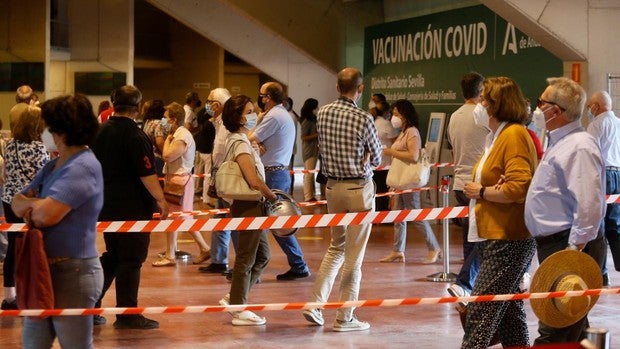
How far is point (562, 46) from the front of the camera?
13.3 meters

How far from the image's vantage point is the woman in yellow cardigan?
6160mm

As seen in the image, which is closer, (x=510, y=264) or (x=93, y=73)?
(x=510, y=264)

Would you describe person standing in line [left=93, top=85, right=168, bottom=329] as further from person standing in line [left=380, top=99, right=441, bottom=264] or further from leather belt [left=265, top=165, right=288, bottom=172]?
person standing in line [left=380, top=99, right=441, bottom=264]

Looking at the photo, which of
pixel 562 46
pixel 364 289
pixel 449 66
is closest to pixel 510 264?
pixel 364 289

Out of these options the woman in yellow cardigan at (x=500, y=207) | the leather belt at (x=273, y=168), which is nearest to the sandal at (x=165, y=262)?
the leather belt at (x=273, y=168)

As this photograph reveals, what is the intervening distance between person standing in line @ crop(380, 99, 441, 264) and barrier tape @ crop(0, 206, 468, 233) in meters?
2.71

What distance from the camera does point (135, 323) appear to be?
27.8 ft

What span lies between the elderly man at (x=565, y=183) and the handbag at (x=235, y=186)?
8.97 feet

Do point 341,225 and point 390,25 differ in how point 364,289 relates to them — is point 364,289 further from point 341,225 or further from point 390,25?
point 390,25

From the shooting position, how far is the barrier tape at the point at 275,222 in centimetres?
784

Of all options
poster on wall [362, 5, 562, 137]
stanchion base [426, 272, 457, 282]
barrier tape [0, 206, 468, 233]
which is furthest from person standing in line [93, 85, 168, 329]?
poster on wall [362, 5, 562, 137]

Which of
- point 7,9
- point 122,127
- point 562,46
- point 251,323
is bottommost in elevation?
point 251,323

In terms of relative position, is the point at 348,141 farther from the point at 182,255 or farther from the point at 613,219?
the point at 182,255

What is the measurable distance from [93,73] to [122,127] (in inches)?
860
